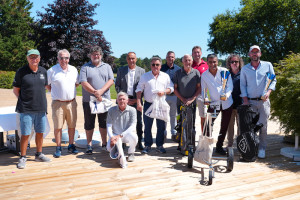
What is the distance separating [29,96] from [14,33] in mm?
49384

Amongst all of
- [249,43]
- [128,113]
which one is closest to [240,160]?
[128,113]

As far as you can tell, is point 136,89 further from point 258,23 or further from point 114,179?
point 258,23

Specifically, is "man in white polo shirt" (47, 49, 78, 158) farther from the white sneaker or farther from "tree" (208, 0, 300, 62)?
"tree" (208, 0, 300, 62)

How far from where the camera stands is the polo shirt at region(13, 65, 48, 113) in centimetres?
440

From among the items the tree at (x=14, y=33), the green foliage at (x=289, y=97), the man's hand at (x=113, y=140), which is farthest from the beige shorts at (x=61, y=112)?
the tree at (x=14, y=33)

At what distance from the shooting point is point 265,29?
1201 inches

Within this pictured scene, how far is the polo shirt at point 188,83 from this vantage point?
5.16 m

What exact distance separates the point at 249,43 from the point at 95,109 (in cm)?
2805

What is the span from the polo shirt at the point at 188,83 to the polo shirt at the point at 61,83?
1.96 metres

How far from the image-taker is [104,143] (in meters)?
5.58

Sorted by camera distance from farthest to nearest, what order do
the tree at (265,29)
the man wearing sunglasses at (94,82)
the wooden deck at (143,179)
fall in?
the tree at (265,29) < the man wearing sunglasses at (94,82) < the wooden deck at (143,179)

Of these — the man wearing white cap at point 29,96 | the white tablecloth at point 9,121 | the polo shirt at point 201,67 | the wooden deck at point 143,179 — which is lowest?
the wooden deck at point 143,179

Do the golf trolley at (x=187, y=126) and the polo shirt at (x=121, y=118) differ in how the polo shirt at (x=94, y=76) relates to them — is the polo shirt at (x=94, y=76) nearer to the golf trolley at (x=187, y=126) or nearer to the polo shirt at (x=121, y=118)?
the polo shirt at (x=121, y=118)

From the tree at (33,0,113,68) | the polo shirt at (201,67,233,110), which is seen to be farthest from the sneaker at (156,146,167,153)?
the tree at (33,0,113,68)
